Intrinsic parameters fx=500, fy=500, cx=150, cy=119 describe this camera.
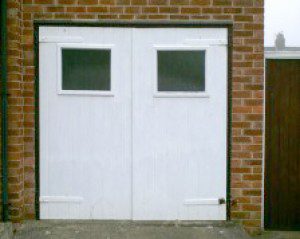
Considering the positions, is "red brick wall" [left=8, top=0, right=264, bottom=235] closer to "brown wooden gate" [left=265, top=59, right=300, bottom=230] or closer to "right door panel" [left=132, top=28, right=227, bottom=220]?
"right door panel" [left=132, top=28, right=227, bottom=220]

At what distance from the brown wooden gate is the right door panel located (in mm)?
789

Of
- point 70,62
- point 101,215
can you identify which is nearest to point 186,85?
point 70,62

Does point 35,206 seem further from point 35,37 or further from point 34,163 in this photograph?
point 35,37

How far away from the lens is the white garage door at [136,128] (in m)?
5.75

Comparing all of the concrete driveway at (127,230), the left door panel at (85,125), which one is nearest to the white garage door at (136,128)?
the left door panel at (85,125)

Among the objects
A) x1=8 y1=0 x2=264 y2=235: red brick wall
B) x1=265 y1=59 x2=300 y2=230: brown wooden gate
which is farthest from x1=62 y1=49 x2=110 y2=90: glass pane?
x1=265 y1=59 x2=300 y2=230: brown wooden gate

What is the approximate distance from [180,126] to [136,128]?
0.51 meters

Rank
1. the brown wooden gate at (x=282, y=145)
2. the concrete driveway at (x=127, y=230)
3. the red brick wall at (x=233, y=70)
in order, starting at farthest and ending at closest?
1. the brown wooden gate at (x=282, y=145)
2. the red brick wall at (x=233, y=70)
3. the concrete driveway at (x=127, y=230)

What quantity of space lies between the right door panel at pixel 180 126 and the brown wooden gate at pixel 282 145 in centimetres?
79

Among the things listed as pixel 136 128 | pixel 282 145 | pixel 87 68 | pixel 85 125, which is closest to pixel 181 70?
pixel 136 128

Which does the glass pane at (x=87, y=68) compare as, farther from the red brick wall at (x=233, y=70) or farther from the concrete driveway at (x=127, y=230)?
the concrete driveway at (x=127, y=230)

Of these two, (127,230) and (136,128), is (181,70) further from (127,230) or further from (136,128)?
(127,230)

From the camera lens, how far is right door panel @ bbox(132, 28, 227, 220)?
575cm

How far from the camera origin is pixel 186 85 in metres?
5.81
